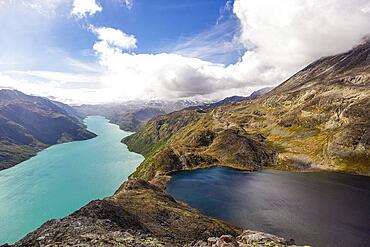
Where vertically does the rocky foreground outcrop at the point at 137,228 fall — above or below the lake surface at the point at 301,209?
above

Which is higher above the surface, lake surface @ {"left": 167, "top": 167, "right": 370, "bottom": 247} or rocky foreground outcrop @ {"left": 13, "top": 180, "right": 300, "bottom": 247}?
rocky foreground outcrop @ {"left": 13, "top": 180, "right": 300, "bottom": 247}

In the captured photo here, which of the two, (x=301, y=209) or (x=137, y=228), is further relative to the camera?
(x=301, y=209)

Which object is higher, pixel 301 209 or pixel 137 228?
pixel 137 228

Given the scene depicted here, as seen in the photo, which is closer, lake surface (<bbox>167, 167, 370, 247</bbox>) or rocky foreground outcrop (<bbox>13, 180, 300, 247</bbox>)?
rocky foreground outcrop (<bbox>13, 180, 300, 247</bbox>)

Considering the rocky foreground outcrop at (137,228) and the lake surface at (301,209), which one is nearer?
the rocky foreground outcrop at (137,228)

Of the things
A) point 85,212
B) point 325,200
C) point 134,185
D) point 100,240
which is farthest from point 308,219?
point 100,240

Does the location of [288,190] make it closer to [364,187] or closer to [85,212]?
[364,187]
